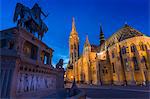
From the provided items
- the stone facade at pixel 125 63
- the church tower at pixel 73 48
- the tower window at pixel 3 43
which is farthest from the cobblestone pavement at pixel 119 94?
the church tower at pixel 73 48

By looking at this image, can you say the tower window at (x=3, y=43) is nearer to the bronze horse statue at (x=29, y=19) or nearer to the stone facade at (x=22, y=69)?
the stone facade at (x=22, y=69)

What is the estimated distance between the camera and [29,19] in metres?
15.7

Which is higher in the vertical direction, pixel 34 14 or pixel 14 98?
pixel 34 14

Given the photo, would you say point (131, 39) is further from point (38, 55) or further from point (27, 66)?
point (27, 66)

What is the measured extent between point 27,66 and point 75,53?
81694 mm

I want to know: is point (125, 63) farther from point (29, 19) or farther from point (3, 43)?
point (3, 43)

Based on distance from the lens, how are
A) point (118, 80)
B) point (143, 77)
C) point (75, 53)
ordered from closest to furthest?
point (143, 77) → point (118, 80) → point (75, 53)

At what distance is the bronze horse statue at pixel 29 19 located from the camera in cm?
1478

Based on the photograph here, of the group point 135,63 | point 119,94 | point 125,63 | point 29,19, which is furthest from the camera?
point 125,63

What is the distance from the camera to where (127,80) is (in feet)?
143

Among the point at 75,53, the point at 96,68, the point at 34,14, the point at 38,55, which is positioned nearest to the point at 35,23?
the point at 34,14

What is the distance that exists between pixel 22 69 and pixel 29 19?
7.63 m

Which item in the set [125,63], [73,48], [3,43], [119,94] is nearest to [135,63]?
[125,63]

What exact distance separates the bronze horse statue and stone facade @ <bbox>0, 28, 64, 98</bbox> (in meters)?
2.14
